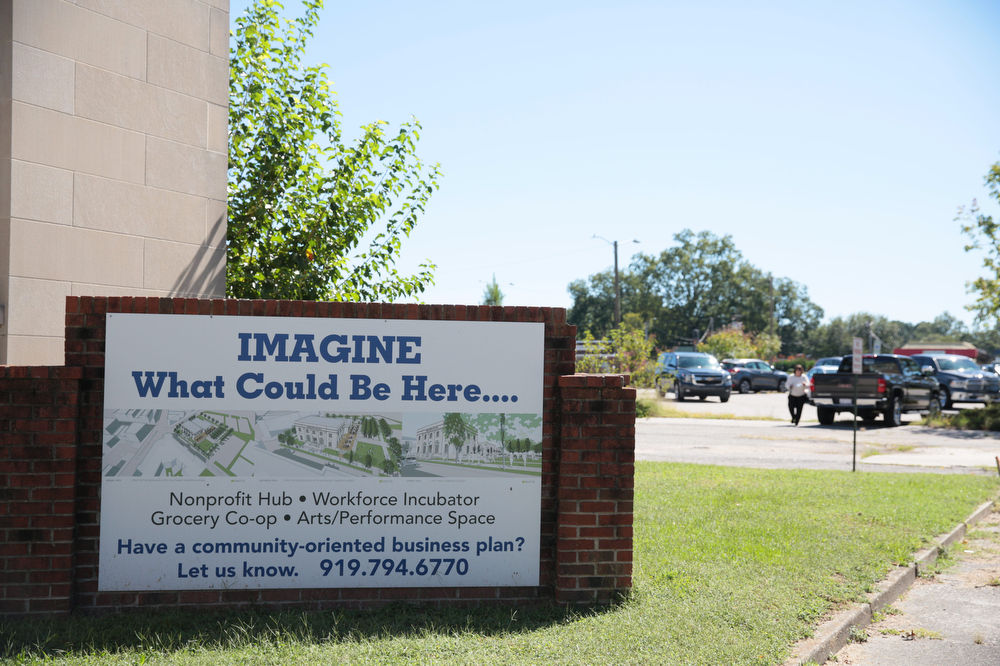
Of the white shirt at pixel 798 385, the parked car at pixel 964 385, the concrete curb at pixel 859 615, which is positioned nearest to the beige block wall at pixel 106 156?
the concrete curb at pixel 859 615

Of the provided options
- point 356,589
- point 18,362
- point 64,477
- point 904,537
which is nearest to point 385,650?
point 356,589

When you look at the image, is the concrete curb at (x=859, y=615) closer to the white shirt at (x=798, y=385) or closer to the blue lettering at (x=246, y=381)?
the blue lettering at (x=246, y=381)

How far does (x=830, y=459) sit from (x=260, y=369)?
41.5ft

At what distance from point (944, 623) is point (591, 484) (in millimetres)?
2716

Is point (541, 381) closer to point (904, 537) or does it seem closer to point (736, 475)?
point (904, 537)

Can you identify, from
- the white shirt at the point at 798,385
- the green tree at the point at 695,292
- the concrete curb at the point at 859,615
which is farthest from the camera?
the green tree at the point at 695,292

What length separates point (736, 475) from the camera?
1203 cm

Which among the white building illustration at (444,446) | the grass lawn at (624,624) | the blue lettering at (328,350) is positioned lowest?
the grass lawn at (624,624)

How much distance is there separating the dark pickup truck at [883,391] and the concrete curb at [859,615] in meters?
14.6

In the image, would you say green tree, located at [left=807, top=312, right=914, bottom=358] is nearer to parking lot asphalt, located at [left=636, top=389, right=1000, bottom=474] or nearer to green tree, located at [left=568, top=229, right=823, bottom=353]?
green tree, located at [left=568, top=229, right=823, bottom=353]

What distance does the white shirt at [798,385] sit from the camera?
2356 centimetres

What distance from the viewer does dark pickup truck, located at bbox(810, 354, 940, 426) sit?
72.1 ft

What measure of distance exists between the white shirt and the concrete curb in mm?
15949

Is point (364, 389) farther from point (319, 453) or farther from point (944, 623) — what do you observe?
point (944, 623)
